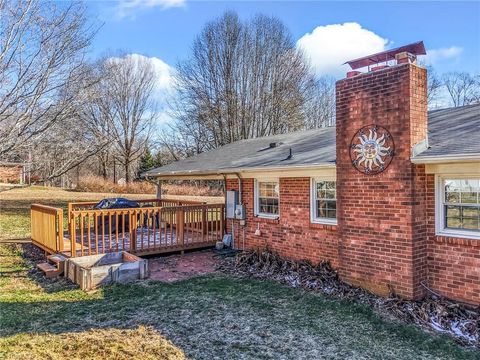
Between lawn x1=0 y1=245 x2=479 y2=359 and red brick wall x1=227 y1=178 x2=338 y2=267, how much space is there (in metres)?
1.46

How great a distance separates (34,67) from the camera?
22.4ft

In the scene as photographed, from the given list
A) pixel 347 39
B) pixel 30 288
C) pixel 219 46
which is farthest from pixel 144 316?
pixel 219 46

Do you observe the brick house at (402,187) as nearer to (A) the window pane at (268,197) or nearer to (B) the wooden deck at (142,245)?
(A) the window pane at (268,197)

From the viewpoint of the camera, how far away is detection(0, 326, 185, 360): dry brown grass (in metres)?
4.36

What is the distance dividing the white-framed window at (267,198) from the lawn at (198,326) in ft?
8.43

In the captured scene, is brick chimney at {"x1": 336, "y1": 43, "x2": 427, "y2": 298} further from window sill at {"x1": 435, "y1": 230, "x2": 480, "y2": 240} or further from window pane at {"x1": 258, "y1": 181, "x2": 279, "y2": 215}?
window pane at {"x1": 258, "y1": 181, "x2": 279, "y2": 215}

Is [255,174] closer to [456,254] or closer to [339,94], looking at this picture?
[339,94]

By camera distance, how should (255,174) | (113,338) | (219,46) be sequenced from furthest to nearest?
(219,46), (255,174), (113,338)

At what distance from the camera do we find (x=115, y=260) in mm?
8641

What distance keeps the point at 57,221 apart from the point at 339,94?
7.06 meters

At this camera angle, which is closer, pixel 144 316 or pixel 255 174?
pixel 144 316

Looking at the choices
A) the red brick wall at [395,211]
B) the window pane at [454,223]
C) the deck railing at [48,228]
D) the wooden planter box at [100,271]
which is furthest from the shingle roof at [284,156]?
the deck railing at [48,228]

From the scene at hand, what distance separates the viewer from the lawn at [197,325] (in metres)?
4.52

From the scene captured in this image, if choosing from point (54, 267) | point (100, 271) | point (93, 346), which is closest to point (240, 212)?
point (100, 271)
